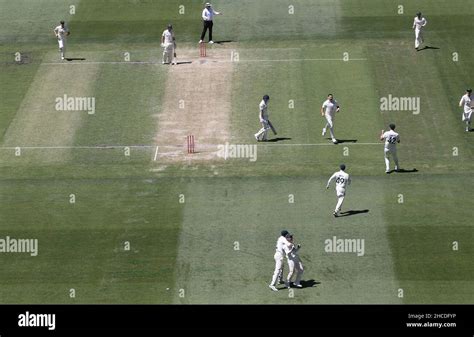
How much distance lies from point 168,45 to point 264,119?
11577 millimetres

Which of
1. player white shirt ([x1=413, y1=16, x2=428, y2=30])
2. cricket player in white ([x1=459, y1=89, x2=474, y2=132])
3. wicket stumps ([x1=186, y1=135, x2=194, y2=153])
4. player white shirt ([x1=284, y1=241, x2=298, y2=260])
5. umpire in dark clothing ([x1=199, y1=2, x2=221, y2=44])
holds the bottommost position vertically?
player white shirt ([x1=284, y1=241, x2=298, y2=260])

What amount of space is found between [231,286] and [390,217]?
8.81m

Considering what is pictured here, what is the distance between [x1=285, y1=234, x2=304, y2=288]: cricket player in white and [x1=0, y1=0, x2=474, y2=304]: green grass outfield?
0.71 m

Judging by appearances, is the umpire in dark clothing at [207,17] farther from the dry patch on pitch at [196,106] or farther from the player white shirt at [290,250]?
the player white shirt at [290,250]

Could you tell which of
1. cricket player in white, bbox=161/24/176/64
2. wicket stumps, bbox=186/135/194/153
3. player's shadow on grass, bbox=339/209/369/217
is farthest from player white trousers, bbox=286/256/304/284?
cricket player in white, bbox=161/24/176/64

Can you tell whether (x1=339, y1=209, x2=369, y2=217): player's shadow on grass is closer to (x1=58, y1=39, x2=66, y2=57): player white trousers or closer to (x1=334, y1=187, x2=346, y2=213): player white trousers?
(x1=334, y1=187, x2=346, y2=213): player white trousers

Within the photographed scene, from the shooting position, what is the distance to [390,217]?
53.2 m

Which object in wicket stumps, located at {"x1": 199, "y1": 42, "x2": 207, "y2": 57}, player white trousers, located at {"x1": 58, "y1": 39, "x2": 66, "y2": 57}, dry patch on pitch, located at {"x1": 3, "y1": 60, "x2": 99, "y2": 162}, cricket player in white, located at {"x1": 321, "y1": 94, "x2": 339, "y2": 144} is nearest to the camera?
cricket player in white, located at {"x1": 321, "y1": 94, "x2": 339, "y2": 144}

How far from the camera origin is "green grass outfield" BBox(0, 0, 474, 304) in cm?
4856

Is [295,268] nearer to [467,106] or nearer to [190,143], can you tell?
[190,143]

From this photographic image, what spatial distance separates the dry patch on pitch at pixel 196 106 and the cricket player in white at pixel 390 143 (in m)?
8.53

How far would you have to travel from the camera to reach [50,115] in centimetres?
6712

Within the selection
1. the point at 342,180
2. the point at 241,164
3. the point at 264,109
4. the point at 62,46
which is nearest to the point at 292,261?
the point at 342,180
